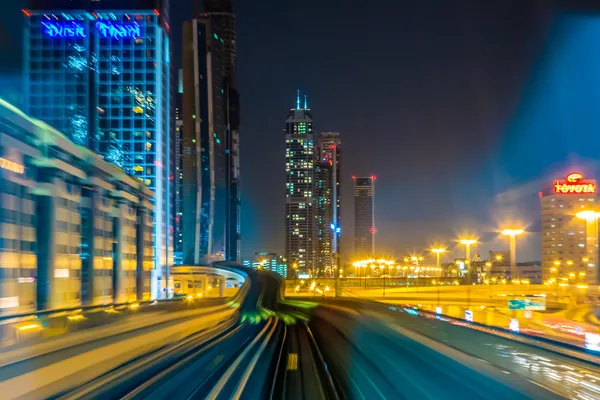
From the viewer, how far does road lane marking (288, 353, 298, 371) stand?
1622cm

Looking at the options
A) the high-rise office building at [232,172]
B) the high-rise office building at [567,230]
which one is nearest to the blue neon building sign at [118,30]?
the high-rise office building at [567,230]

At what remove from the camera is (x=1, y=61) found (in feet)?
53.6

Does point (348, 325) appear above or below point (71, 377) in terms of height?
below

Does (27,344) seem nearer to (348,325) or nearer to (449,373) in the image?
(449,373)

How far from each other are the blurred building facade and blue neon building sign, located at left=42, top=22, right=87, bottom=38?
2289 centimetres

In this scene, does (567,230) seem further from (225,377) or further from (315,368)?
(225,377)

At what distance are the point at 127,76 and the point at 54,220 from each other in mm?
41075

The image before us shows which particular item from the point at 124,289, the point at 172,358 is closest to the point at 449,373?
the point at 172,358

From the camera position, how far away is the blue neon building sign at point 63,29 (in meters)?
47.3

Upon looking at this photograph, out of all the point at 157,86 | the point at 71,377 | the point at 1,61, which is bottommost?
the point at 71,377

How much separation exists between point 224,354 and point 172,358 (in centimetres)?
267

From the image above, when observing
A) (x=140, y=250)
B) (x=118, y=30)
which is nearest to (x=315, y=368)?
(x=140, y=250)

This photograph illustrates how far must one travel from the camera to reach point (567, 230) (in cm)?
8850

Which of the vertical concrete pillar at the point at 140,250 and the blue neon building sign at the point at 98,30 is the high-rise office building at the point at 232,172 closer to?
the blue neon building sign at the point at 98,30
